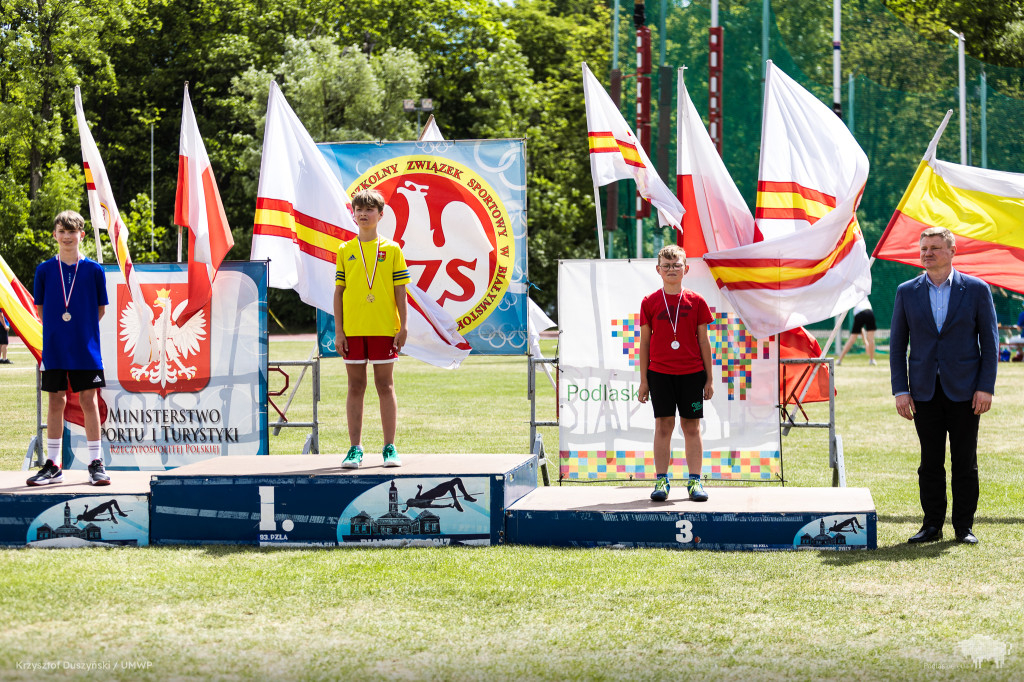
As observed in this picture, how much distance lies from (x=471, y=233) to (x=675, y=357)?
273cm

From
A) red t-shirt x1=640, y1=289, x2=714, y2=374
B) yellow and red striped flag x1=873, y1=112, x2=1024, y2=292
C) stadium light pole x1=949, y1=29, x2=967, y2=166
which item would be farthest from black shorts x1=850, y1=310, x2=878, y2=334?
red t-shirt x1=640, y1=289, x2=714, y2=374

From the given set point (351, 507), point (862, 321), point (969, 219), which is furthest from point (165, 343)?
point (862, 321)

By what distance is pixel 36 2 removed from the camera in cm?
4241

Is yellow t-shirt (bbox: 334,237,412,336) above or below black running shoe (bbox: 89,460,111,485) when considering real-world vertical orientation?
above

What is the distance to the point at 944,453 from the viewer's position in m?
7.28

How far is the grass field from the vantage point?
15.3 feet

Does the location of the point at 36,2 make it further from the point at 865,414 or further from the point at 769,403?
the point at 769,403

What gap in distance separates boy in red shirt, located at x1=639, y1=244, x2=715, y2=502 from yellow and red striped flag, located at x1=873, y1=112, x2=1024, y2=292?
1.92m

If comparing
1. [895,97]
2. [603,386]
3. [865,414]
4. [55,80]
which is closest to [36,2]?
[55,80]

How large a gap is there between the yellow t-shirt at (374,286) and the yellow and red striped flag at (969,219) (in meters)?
3.72

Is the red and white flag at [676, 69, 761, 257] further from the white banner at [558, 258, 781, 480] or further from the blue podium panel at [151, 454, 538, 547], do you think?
the blue podium panel at [151, 454, 538, 547]

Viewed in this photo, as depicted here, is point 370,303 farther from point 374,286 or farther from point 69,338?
point 69,338

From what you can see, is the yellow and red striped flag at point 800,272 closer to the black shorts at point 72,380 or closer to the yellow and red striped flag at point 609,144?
the yellow and red striped flag at point 609,144

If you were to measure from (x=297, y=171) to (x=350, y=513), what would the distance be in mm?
3819
